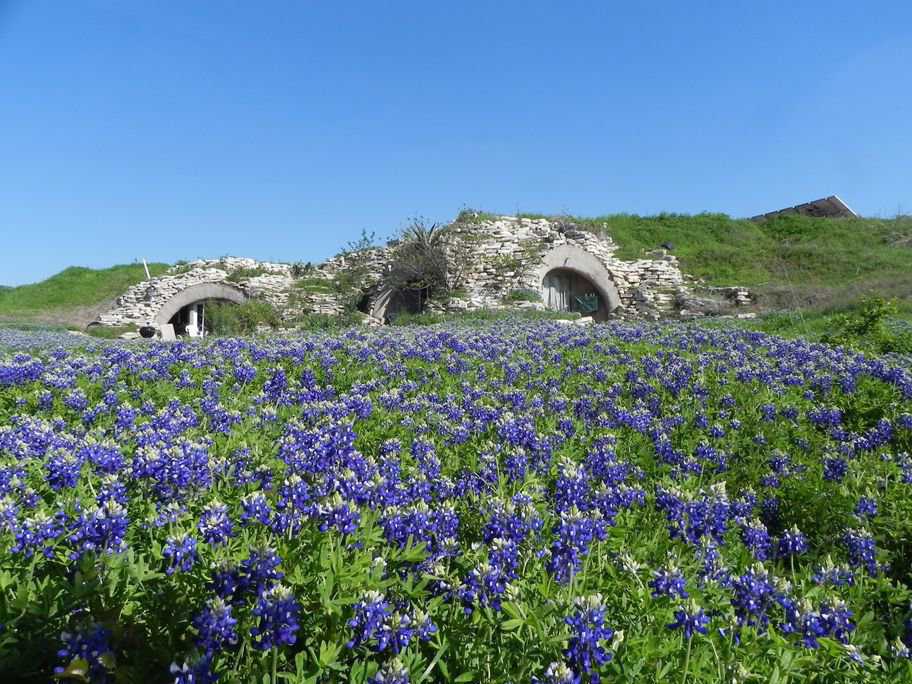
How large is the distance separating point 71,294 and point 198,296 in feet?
43.9

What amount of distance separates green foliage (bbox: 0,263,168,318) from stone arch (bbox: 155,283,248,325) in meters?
7.20

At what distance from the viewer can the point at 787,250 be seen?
30.6 meters

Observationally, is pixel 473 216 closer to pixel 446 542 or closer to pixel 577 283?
pixel 577 283

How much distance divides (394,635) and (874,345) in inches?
435

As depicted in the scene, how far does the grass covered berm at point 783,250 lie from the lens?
2469 cm

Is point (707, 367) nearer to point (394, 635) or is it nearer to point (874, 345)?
→ point (874, 345)

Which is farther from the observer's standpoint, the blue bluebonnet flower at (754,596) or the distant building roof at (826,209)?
the distant building roof at (826,209)

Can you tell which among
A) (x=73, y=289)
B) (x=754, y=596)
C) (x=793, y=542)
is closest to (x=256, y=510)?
(x=754, y=596)

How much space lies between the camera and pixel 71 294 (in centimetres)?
3550

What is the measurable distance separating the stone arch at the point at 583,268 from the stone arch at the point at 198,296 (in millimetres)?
13214

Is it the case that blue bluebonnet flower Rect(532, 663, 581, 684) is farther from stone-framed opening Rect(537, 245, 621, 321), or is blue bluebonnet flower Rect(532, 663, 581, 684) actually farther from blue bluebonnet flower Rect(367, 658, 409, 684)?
stone-framed opening Rect(537, 245, 621, 321)

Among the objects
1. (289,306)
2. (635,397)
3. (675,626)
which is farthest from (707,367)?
(289,306)

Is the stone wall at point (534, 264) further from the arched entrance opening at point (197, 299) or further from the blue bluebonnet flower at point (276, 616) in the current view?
the blue bluebonnet flower at point (276, 616)

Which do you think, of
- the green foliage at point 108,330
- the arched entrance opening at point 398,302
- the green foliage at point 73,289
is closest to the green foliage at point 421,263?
the arched entrance opening at point 398,302
